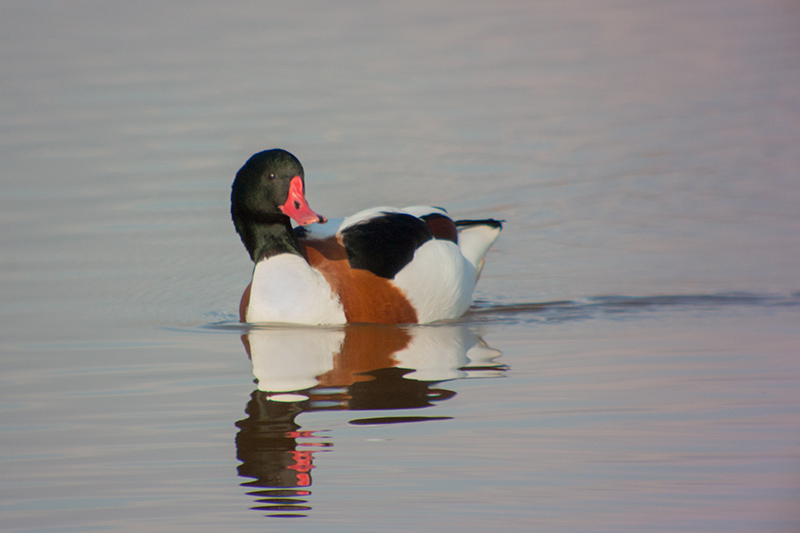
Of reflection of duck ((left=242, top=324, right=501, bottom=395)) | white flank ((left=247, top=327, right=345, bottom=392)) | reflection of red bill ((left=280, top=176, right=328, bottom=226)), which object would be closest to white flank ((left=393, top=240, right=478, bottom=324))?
reflection of duck ((left=242, top=324, right=501, bottom=395))

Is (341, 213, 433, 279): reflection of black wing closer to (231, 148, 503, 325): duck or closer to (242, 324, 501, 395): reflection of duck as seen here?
(231, 148, 503, 325): duck

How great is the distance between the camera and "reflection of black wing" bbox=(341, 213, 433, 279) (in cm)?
734

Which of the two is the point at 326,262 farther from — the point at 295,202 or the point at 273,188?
the point at 273,188

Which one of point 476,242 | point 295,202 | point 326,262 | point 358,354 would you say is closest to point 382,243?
point 326,262

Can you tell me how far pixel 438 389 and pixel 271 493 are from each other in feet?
4.74

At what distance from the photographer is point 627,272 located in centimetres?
883

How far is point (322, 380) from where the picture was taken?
19.0ft

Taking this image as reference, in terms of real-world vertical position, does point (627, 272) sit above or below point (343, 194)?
below

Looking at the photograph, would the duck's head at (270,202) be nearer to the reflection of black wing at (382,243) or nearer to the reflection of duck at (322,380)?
the reflection of black wing at (382,243)

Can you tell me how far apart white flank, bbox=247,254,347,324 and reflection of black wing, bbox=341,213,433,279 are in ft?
1.04

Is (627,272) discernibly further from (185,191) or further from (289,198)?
(185,191)

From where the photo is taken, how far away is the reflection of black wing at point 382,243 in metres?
7.34

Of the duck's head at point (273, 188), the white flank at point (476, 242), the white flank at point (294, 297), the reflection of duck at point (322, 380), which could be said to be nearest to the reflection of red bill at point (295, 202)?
the duck's head at point (273, 188)

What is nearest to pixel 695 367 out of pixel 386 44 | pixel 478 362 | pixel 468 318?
pixel 478 362
